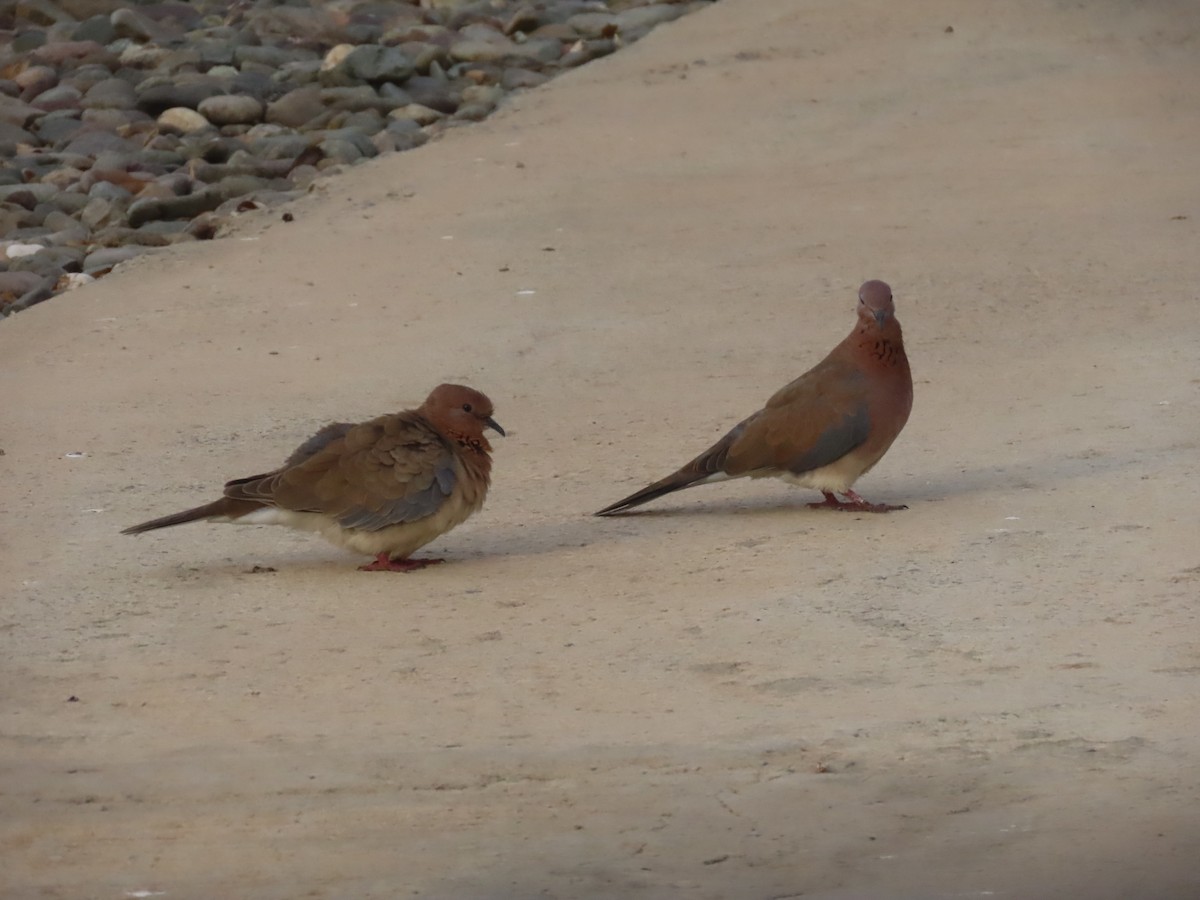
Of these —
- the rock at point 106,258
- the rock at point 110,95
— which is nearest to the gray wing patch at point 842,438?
the rock at point 106,258

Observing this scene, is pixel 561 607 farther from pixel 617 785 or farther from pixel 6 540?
pixel 6 540

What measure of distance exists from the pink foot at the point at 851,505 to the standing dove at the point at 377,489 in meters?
1.23

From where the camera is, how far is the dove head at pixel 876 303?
6.53 meters

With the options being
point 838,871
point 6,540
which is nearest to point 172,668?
point 6,540

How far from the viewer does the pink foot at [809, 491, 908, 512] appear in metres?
6.52

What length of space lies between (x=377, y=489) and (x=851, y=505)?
5.25 feet

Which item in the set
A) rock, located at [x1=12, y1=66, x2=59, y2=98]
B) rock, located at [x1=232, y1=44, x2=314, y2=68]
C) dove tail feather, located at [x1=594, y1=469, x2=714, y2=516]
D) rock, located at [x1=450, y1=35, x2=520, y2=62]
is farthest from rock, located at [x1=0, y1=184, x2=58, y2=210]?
dove tail feather, located at [x1=594, y1=469, x2=714, y2=516]

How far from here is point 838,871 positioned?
3826mm

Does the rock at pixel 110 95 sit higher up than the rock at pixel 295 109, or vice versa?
the rock at pixel 110 95

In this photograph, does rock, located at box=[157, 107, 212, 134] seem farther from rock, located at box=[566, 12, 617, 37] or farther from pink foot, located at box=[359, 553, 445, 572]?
pink foot, located at box=[359, 553, 445, 572]

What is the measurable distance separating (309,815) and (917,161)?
26.6 feet

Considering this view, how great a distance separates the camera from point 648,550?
6.22 metres

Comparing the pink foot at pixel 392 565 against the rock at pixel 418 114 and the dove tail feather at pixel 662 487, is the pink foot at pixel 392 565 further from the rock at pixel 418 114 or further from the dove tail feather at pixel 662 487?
the rock at pixel 418 114

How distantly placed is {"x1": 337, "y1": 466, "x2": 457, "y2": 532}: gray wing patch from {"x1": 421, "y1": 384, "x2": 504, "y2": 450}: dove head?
0.20 m
